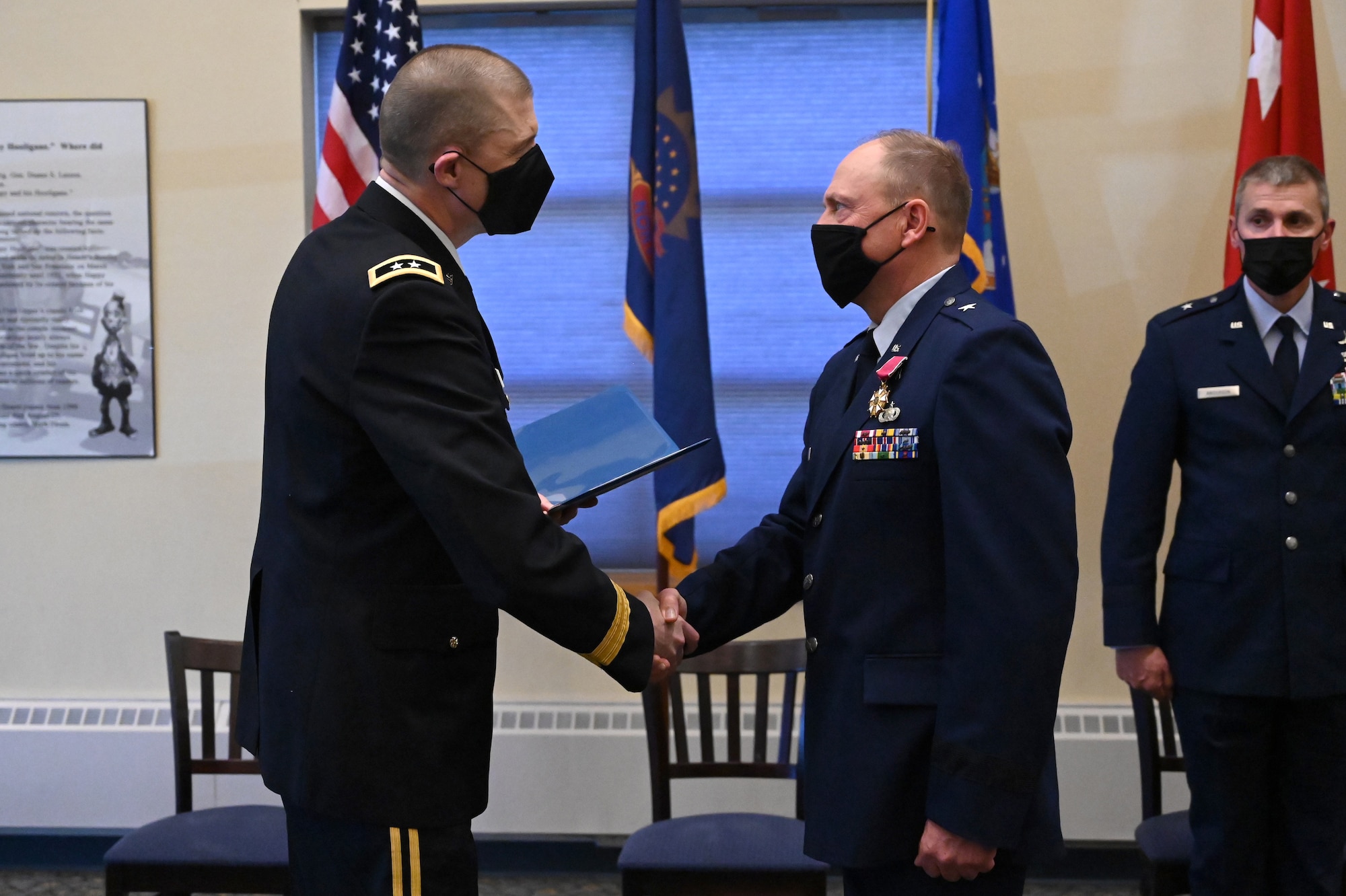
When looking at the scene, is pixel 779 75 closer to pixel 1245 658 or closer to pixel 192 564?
pixel 1245 658

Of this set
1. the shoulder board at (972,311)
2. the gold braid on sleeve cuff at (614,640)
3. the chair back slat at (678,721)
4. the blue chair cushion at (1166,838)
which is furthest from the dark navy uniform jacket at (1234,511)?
the gold braid on sleeve cuff at (614,640)

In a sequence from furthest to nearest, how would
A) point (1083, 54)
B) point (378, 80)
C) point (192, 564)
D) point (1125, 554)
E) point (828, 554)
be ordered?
point (192, 564) < point (1083, 54) < point (378, 80) < point (1125, 554) < point (828, 554)

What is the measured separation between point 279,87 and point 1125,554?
2.75m

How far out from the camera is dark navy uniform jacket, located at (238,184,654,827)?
1488 mm

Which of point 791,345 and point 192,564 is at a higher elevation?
point 791,345

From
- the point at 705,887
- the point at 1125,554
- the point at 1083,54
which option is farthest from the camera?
the point at 1083,54

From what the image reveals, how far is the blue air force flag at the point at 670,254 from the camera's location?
3.09 metres

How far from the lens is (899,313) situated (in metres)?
1.72

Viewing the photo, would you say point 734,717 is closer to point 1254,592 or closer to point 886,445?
point 1254,592

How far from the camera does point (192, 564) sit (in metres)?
3.56

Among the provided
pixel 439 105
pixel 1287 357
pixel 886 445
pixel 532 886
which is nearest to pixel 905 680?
pixel 886 445

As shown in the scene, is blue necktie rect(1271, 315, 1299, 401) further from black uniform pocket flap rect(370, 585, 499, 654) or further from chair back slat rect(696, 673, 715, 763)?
black uniform pocket flap rect(370, 585, 499, 654)

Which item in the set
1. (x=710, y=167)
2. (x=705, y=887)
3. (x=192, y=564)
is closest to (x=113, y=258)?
(x=192, y=564)

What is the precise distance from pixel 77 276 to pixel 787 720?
2.55 m
